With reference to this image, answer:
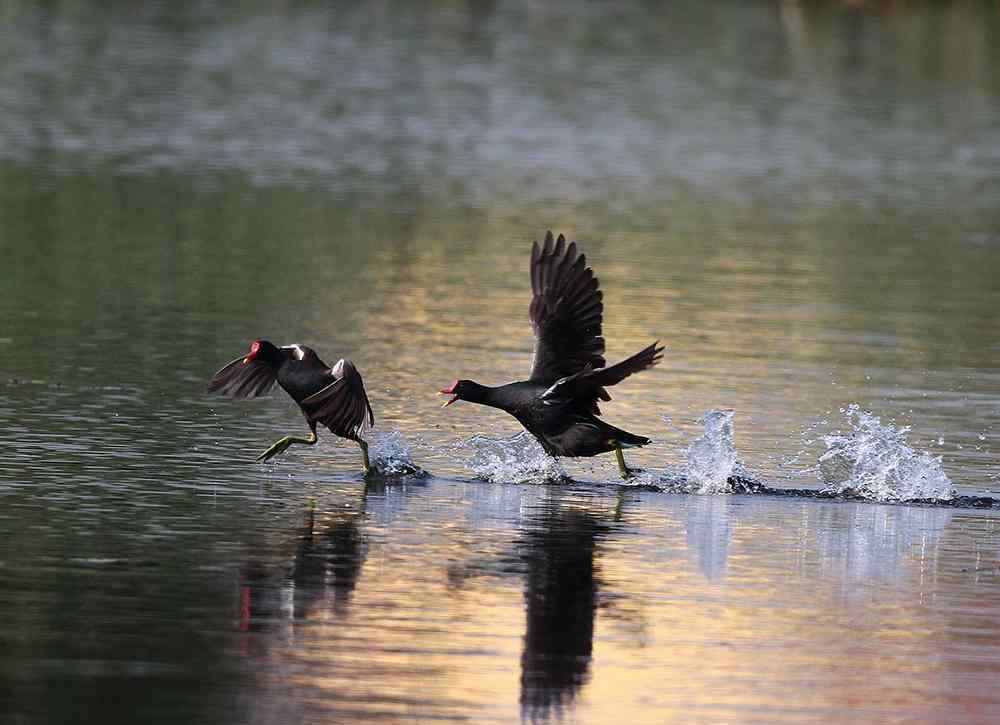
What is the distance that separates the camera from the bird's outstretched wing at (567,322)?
12.9 meters

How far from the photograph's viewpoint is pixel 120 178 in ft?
90.7

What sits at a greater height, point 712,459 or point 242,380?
point 242,380

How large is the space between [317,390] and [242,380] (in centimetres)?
81

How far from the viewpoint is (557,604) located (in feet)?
32.1

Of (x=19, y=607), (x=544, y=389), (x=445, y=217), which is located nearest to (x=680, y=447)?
(x=544, y=389)

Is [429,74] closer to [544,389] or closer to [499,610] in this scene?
[544,389]

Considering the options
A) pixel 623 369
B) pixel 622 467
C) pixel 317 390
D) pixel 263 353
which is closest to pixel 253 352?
pixel 263 353

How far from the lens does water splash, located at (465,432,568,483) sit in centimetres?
1300

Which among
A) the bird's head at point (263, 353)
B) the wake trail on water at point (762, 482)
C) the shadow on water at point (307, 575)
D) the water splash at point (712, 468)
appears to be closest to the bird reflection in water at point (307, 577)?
the shadow on water at point (307, 575)

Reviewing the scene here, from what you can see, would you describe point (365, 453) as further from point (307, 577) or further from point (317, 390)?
point (307, 577)

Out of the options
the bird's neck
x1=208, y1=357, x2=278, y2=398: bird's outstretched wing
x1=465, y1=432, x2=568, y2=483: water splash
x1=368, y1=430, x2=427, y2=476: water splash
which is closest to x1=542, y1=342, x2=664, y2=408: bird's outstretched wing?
the bird's neck

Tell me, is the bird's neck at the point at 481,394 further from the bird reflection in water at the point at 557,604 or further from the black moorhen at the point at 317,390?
the bird reflection in water at the point at 557,604

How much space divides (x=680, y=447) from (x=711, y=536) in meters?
2.59

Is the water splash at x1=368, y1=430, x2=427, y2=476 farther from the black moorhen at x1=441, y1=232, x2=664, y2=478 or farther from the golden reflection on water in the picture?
the black moorhen at x1=441, y1=232, x2=664, y2=478
